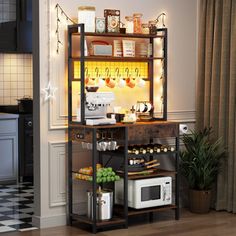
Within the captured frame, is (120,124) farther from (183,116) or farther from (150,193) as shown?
(183,116)

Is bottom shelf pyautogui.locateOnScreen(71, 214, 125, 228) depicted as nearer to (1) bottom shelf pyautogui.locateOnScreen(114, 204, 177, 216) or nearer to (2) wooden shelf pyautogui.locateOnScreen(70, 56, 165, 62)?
(1) bottom shelf pyautogui.locateOnScreen(114, 204, 177, 216)

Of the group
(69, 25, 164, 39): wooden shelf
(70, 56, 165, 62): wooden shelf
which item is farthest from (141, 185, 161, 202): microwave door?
(69, 25, 164, 39): wooden shelf

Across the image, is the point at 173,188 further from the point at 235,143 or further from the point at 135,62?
the point at 135,62

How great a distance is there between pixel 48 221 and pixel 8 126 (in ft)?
8.90

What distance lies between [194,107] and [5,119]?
272 cm

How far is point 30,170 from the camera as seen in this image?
9359mm

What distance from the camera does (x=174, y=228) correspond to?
665 centimetres

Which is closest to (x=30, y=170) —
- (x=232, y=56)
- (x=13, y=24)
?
(x=13, y=24)

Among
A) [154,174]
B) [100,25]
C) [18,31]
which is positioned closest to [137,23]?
[100,25]

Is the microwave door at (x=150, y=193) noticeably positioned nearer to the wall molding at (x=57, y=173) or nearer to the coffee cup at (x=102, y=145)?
the coffee cup at (x=102, y=145)

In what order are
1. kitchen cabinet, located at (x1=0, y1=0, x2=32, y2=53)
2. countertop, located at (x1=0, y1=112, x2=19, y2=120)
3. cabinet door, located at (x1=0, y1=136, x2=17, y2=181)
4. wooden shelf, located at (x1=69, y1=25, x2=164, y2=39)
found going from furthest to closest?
kitchen cabinet, located at (x1=0, y1=0, x2=32, y2=53)
cabinet door, located at (x1=0, y1=136, x2=17, y2=181)
countertop, located at (x1=0, y1=112, x2=19, y2=120)
wooden shelf, located at (x1=69, y1=25, x2=164, y2=39)

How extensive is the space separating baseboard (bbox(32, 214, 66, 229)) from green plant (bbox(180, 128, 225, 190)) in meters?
1.43

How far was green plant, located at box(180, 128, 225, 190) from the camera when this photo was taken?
720 cm

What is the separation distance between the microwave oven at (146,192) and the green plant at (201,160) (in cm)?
43
